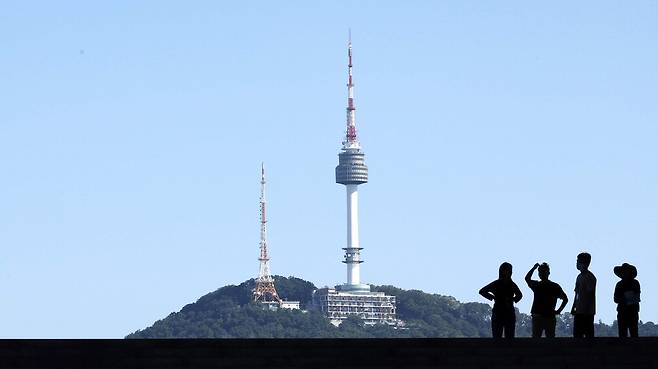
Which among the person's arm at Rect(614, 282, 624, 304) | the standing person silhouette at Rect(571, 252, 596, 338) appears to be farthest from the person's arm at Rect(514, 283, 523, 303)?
the person's arm at Rect(614, 282, 624, 304)

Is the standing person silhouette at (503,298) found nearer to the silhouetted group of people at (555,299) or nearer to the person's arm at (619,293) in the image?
the silhouetted group of people at (555,299)

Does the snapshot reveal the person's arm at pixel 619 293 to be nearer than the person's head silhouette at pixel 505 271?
No

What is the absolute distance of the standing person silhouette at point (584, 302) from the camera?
88.0 ft

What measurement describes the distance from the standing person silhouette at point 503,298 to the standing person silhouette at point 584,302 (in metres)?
0.90

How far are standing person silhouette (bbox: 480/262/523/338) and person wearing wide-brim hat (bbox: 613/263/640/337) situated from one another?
1563 mm

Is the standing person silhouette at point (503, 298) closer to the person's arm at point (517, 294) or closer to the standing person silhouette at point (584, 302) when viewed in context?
the person's arm at point (517, 294)

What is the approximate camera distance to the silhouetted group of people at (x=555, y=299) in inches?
1047

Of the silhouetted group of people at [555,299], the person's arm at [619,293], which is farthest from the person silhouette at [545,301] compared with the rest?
the person's arm at [619,293]

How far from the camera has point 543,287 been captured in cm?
2706

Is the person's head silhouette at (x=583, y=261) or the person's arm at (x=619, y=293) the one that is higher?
the person's head silhouette at (x=583, y=261)

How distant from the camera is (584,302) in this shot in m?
26.9
